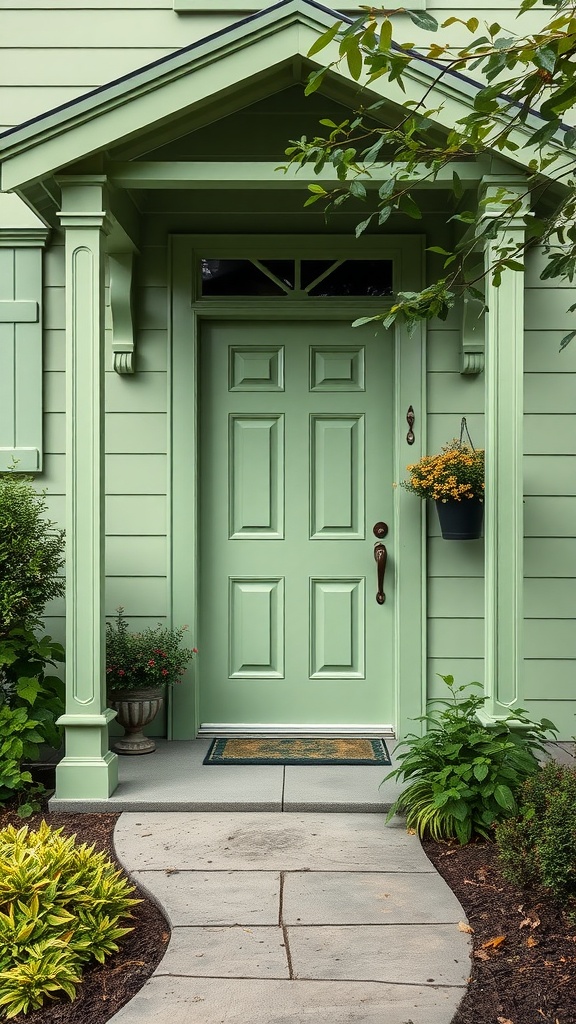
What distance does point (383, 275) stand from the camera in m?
5.18

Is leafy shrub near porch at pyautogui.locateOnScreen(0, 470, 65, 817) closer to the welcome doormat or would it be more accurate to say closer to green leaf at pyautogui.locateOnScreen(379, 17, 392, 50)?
the welcome doormat

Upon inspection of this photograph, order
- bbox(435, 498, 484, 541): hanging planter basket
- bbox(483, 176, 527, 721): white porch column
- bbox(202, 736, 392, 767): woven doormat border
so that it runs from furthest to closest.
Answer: bbox(435, 498, 484, 541): hanging planter basket, bbox(202, 736, 392, 767): woven doormat border, bbox(483, 176, 527, 721): white porch column

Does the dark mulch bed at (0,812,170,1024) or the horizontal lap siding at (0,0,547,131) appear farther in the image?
the horizontal lap siding at (0,0,547,131)

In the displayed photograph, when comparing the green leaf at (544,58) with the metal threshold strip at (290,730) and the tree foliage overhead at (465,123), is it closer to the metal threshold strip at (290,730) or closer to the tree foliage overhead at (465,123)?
the tree foliage overhead at (465,123)

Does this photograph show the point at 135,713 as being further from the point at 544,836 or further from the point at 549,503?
the point at 549,503

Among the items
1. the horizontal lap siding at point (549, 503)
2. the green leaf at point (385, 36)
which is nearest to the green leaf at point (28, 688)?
the horizontal lap siding at point (549, 503)

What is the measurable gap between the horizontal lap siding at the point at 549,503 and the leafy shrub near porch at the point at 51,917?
284 cm

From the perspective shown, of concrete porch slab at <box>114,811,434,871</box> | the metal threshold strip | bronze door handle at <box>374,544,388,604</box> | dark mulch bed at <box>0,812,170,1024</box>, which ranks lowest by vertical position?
dark mulch bed at <box>0,812,170,1024</box>

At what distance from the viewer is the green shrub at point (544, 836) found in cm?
301

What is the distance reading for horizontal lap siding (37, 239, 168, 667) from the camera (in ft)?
16.7

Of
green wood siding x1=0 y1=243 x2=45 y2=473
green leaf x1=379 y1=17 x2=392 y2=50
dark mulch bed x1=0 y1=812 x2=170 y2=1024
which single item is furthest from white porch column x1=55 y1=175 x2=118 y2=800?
green leaf x1=379 y1=17 x2=392 y2=50

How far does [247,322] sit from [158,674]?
202 centimetres

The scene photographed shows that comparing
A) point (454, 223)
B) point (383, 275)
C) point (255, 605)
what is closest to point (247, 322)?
point (383, 275)

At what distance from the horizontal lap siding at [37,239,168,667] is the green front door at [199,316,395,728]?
0.26m
